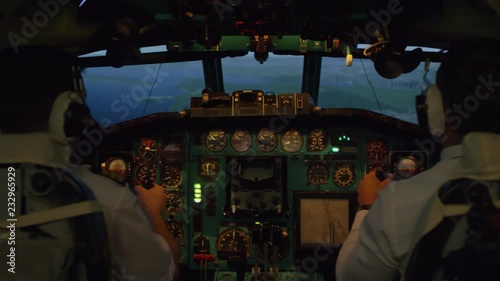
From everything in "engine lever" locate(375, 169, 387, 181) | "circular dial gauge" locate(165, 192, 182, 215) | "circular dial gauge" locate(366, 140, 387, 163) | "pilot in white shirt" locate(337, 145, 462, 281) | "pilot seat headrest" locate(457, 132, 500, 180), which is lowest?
"circular dial gauge" locate(165, 192, 182, 215)

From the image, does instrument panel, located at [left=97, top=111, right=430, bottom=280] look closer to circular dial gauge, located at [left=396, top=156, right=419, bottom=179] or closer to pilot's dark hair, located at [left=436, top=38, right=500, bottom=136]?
circular dial gauge, located at [left=396, top=156, right=419, bottom=179]

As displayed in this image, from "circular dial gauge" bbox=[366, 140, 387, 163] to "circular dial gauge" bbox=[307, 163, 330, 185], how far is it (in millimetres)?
414

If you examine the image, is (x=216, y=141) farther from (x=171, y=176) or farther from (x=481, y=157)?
(x=481, y=157)

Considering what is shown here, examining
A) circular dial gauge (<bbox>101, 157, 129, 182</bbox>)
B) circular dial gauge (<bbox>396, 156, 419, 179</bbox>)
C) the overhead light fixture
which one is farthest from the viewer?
circular dial gauge (<bbox>101, 157, 129, 182</bbox>)

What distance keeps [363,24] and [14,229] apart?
2054mm

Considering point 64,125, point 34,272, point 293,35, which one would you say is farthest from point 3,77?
A: point 293,35

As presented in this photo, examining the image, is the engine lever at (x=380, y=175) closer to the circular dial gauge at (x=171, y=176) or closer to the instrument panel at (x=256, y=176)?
the instrument panel at (x=256, y=176)

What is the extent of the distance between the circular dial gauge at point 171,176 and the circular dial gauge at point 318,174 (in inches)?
48.5

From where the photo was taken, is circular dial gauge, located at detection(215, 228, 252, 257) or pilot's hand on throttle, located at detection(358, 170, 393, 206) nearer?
pilot's hand on throttle, located at detection(358, 170, 393, 206)

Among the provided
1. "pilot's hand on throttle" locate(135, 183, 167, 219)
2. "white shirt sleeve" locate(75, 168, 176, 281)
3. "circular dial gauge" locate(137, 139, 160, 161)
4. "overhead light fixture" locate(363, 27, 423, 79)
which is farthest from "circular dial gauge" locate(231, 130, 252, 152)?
"white shirt sleeve" locate(75, 168, 176, 281)

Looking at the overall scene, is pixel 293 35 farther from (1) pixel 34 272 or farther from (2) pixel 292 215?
(1) pixel 34 272

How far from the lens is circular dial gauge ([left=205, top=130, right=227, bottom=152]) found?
5016 millimetres

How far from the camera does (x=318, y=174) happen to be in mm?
4984

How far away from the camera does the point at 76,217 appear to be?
54.5 inches
